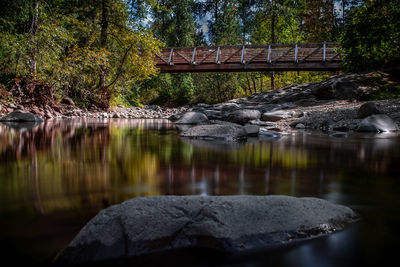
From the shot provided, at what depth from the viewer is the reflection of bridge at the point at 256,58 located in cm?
1512

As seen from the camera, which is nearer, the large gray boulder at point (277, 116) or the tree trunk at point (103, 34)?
the large gray boulder at point (277, 116)

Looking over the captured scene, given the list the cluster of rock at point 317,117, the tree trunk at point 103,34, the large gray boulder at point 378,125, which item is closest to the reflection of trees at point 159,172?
the cluster of rock at point 317,117

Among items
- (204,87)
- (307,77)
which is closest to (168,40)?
(204,87)

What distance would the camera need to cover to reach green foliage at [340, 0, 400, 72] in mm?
6500

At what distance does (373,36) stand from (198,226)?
7603mm

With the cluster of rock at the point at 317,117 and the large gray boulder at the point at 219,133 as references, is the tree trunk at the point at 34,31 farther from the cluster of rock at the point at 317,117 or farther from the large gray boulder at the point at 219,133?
the large gray boulder at the point at 219,133

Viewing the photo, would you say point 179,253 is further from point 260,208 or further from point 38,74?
point 38,74

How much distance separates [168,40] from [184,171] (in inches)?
943

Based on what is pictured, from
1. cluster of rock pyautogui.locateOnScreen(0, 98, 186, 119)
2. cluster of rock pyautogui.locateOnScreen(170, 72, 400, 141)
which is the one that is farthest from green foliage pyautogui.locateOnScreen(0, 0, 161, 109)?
cluster of rock pyautogui.locateOnScreen(170, 72, 400, 141)

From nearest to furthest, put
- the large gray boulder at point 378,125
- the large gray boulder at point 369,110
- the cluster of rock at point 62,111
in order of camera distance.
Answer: the large gray boulder at point 378,125
the large gray boulder at point 369,110
the cluster of rock at point 62,111

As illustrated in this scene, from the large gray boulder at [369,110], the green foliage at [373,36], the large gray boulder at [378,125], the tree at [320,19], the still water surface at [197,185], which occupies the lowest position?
the still water surface at [197,185]

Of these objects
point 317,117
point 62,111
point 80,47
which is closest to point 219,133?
point 317,117

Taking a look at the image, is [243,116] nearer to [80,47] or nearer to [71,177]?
[71,177]

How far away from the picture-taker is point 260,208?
1232 millimetres
